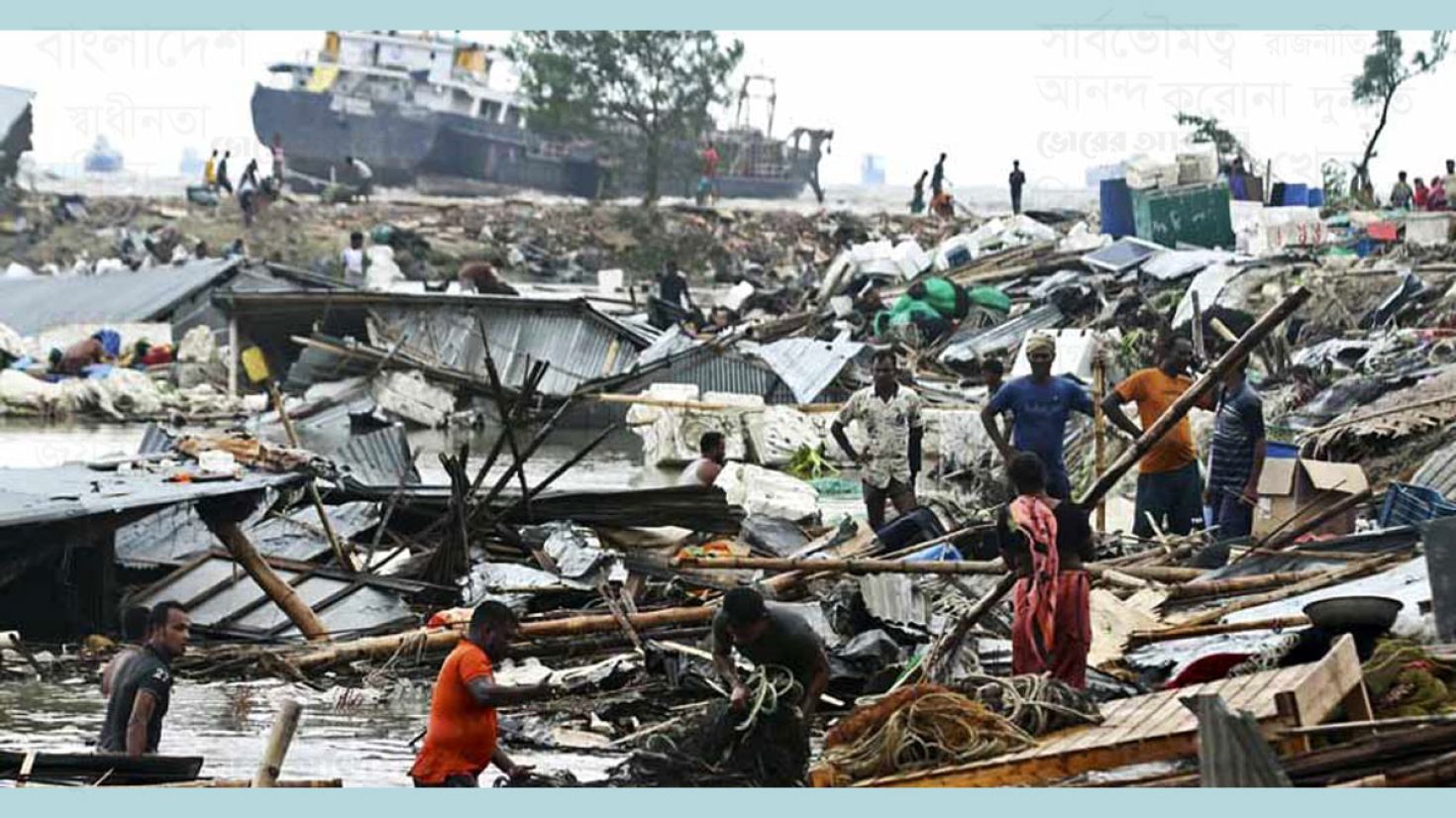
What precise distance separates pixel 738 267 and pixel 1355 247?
21.2 metres

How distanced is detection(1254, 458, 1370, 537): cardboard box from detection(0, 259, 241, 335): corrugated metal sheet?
72.1 feet

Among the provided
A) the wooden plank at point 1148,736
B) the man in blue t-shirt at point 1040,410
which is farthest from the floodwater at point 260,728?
the man in blue t-shirt at point 1040,410

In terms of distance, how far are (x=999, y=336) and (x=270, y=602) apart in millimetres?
13916

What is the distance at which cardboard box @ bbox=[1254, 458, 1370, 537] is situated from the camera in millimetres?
11328

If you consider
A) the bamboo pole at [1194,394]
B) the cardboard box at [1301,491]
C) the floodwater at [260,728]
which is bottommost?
the floodwater at [260,728]

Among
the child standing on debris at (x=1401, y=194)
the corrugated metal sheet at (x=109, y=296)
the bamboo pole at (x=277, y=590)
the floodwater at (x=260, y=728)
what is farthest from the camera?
the child standing on debris at (x=1401, y=194)

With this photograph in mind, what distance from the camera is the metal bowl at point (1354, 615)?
27.5ft

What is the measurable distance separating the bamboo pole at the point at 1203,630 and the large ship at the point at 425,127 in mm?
51209

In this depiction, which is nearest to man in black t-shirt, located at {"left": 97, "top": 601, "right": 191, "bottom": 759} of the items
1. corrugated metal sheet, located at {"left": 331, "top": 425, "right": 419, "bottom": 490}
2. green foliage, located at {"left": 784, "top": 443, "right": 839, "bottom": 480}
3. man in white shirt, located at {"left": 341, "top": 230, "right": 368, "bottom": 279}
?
corrugated metal sheet, located at {"left": 331, "top": 425, "right": 419, "bottom": 490}

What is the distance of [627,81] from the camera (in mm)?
55031

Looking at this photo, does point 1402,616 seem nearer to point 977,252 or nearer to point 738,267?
point 977,252

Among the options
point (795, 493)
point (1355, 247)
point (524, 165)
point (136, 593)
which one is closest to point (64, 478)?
point (136, 593)

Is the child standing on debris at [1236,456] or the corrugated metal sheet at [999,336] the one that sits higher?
the child standing on debris at [1236,456]

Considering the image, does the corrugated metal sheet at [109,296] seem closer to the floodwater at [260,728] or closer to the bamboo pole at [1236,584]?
the floodwater at [260,728]
